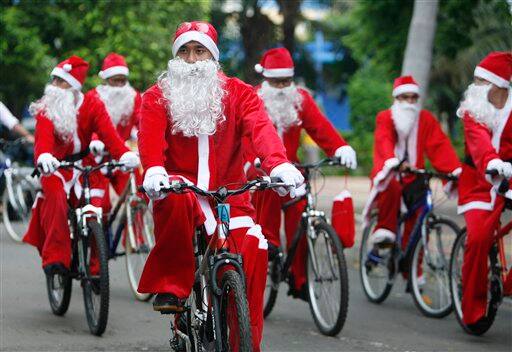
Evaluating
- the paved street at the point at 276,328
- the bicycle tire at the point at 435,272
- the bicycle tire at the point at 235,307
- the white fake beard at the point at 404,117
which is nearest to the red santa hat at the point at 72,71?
the paved street at the point at 276,328

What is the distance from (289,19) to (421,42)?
23526 millimetres

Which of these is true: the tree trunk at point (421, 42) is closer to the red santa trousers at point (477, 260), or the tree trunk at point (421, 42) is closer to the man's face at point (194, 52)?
the red santa trousers at point (477, 260)

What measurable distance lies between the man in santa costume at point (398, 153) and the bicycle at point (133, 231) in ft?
6.58

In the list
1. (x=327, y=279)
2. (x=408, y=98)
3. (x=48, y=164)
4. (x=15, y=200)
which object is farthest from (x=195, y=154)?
(x=15, y=200)

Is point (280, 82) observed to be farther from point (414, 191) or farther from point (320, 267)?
point (320, 267)

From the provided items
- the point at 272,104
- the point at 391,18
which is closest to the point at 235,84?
the point at 272,104

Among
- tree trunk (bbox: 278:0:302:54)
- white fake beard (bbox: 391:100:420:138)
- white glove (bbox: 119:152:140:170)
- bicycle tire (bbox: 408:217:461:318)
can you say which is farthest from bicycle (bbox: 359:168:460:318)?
tree trunk (bbox: 278:0:302:54)

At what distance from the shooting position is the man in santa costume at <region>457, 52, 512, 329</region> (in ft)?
27.5

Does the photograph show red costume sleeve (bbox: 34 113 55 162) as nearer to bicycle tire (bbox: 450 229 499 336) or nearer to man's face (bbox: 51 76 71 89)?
man's face (bbox: 51 76 71 89)

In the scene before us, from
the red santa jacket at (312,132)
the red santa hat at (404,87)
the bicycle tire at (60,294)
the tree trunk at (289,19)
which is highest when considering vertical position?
the tree trunk at (289,19)

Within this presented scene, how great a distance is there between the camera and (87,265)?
8625 mm

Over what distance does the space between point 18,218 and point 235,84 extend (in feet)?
31.9

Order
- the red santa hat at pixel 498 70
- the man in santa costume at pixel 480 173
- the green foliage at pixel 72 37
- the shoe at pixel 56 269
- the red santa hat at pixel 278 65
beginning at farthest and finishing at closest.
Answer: the green foliage at pixel 72 37 < the red santa hat at pixel 278 65 < the shoe at pixel 56 269 < the red santa hat at pixel 498 70 < the man in santa costume at pixel 480 173

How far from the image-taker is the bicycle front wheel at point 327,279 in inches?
323
